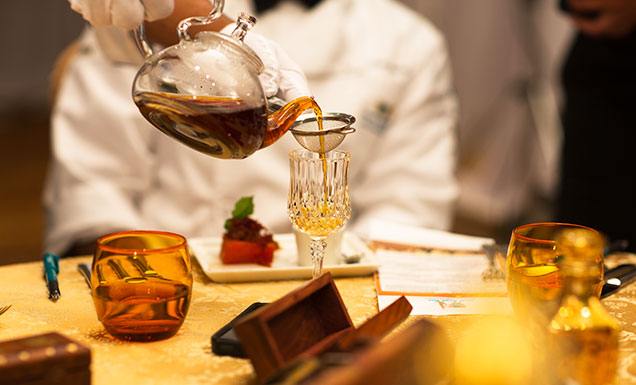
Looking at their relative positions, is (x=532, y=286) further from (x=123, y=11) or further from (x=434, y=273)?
(x=123, y=11)

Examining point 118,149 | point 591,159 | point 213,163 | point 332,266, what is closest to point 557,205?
point 591,159

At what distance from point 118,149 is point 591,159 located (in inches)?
47.8

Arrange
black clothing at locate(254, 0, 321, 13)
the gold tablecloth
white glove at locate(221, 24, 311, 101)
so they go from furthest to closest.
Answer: black clothing at locate(254, 0, 321, 13), white glove at locate(221, 24, 311, 101), the gold tablecloth

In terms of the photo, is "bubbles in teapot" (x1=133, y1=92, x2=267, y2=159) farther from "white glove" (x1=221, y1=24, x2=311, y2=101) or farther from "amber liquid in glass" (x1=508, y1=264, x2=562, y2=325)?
"amber liquid in glass" (x1=508, y1=264, x2=562, y2=325)

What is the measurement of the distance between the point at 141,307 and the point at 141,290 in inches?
0.8

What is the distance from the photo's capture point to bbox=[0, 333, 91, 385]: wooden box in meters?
0.86

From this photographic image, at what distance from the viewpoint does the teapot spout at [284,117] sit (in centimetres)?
119

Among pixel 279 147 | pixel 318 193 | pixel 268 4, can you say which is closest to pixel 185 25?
pixel 318 193

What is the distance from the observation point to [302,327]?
103 cm

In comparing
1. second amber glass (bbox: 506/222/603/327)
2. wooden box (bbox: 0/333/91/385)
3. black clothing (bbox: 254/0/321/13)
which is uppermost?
black clothing (bbox: 254/0/321/13)

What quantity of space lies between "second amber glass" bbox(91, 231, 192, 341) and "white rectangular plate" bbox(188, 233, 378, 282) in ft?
0.84

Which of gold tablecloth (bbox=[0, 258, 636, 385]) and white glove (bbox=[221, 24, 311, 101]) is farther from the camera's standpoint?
white glove (bbox=[221, 24, 311, 101])

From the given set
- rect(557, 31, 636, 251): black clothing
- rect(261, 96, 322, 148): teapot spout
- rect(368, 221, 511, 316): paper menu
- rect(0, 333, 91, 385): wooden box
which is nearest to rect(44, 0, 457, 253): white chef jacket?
rect(557, 31, 636, 251): black clothing

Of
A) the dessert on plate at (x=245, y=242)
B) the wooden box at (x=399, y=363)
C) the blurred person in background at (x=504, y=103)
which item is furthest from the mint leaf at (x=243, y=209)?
the blurred person in background at (x=504, y=103)
